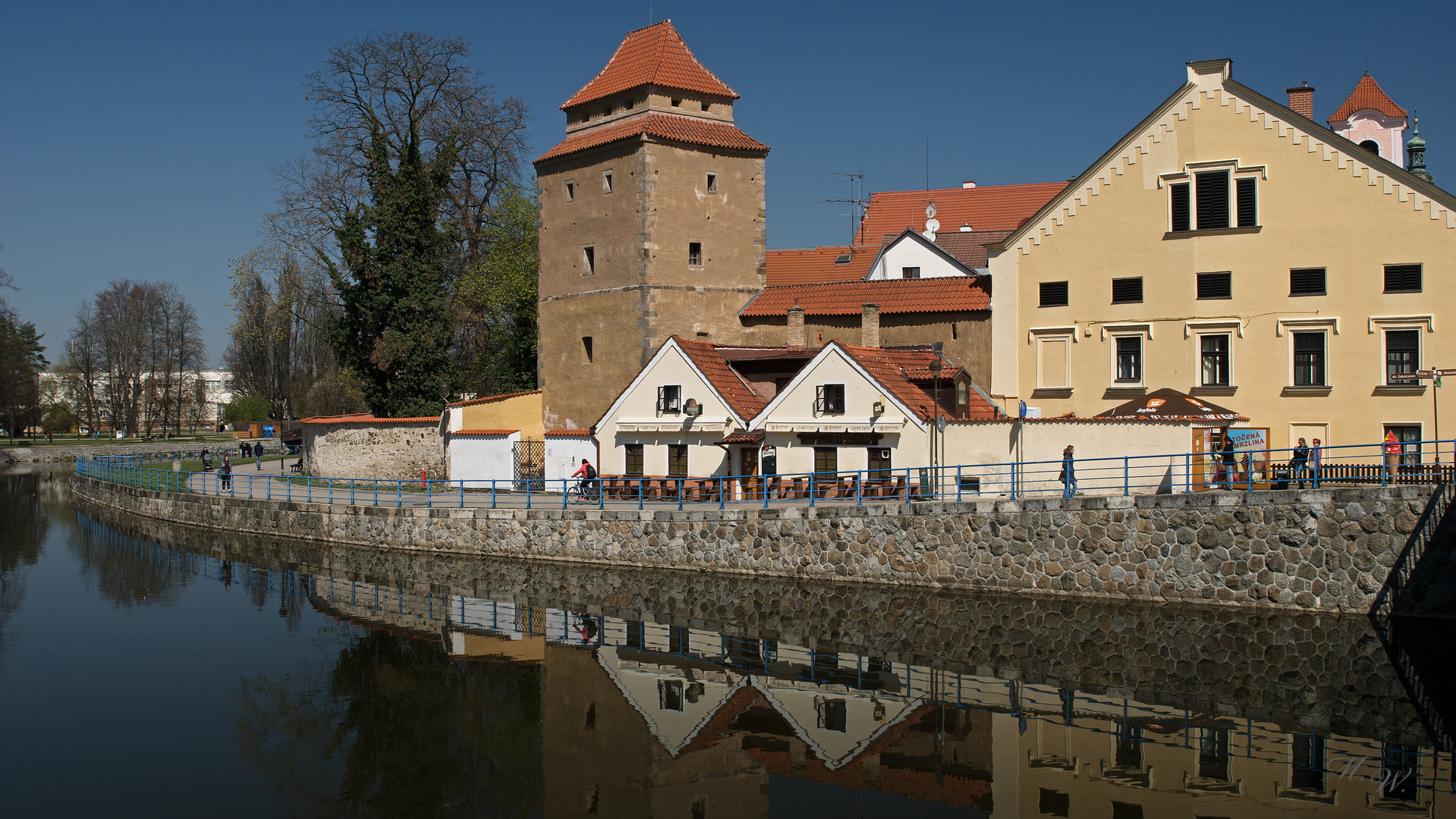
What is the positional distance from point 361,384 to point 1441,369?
34.2 meters

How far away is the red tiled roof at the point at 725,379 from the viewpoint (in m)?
28.1

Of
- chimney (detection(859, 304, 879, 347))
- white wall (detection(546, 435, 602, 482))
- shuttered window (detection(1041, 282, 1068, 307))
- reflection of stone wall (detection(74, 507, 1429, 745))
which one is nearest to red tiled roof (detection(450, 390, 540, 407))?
white wall (detection(546, 435, 602, 482))

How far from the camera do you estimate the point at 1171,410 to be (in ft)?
79.6

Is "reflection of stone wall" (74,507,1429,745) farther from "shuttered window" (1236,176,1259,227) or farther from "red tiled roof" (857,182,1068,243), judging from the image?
"red tiled roof" (857,182,1068,243)

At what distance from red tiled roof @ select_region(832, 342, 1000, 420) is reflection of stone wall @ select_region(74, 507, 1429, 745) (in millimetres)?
5315

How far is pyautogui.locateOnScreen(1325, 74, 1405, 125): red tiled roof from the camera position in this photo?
153ft

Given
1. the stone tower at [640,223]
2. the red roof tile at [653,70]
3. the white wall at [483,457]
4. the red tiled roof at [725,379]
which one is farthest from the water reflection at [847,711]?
the red roof tile at [653,70]

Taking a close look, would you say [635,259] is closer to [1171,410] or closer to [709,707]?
[1171,410]

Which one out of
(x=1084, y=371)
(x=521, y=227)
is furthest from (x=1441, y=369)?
(x=521, y=227)

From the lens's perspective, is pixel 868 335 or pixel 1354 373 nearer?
pixel 1354 373

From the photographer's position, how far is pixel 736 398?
1113 inches

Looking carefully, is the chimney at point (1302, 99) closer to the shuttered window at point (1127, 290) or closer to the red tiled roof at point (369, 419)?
the shuttered window at point (1127, 290)

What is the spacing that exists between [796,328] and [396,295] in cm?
1675

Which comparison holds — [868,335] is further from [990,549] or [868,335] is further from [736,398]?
[990,549]
